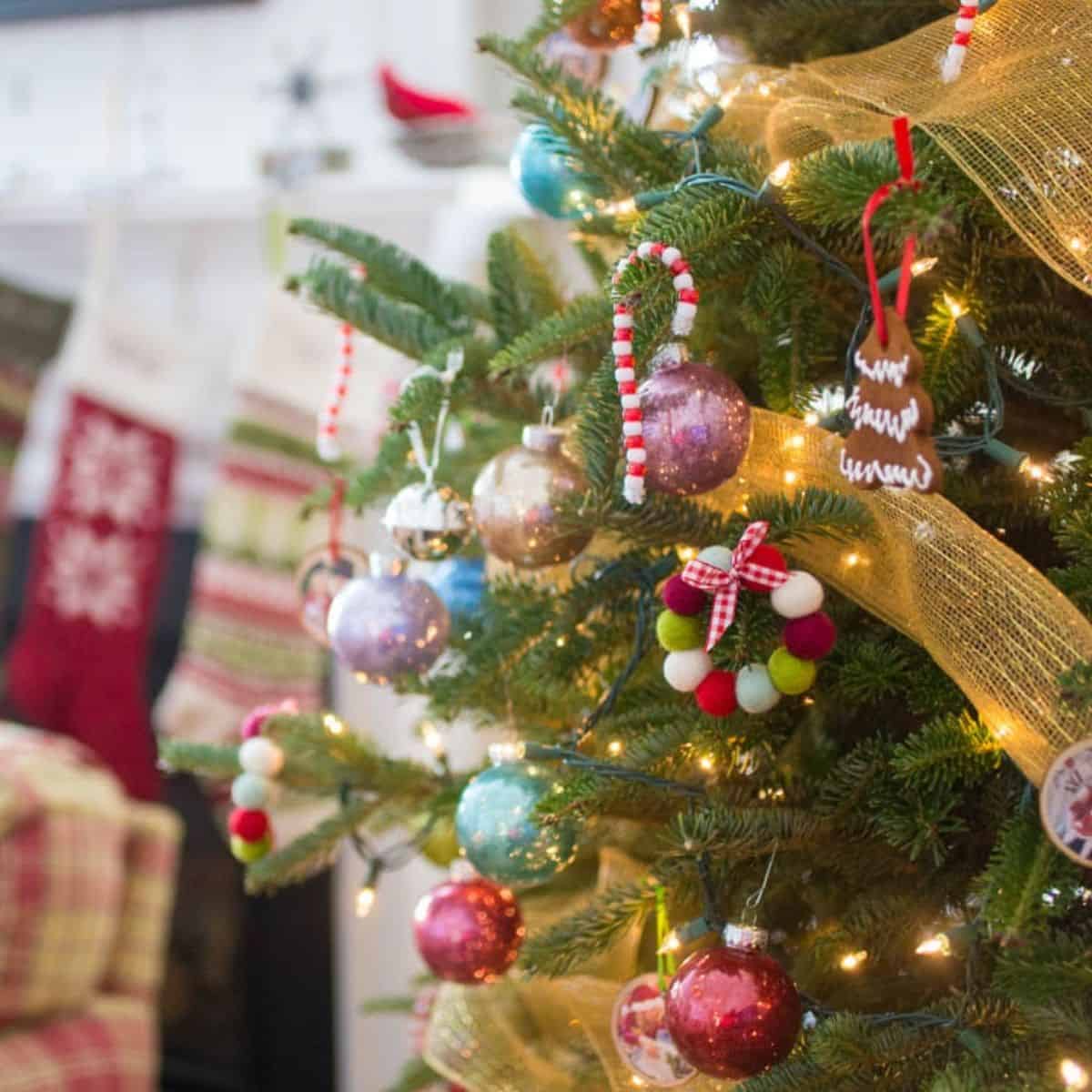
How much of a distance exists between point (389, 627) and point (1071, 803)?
1.12 feet

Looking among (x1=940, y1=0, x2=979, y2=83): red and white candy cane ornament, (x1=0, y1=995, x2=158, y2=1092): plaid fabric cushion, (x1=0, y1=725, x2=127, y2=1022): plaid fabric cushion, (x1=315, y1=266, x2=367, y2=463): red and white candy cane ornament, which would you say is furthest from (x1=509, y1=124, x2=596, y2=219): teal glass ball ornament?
(x1=0, y1=995, x2=158, y2=1092): plaid fabric cushion

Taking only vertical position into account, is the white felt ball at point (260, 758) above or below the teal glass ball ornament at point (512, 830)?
below

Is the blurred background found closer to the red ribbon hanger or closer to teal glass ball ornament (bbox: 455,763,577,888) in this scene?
teal glass ball ornament (bbox: 455,763,577,888)

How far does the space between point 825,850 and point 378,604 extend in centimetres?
25

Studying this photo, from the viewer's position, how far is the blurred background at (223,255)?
1992 millimetres

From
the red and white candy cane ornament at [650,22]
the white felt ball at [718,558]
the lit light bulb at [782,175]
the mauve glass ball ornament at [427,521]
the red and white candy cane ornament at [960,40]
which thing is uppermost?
the red and white candy cane ornament at [960,40]

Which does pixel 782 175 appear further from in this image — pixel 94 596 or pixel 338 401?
pixel 94 596

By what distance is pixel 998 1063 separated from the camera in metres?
0.54

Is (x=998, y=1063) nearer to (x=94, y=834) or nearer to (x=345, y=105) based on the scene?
(x=94, y=834)

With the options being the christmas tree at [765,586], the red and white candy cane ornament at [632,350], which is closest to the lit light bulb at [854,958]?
the christmas tree at [765,586]

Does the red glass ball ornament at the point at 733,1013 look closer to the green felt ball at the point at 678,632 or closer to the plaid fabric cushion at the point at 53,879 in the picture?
the green felt ball at the point at 678,632

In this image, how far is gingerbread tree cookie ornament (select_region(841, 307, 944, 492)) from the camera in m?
0.48

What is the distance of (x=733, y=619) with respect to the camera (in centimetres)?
59

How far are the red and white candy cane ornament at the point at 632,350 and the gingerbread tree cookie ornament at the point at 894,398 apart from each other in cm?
9
